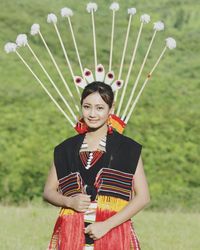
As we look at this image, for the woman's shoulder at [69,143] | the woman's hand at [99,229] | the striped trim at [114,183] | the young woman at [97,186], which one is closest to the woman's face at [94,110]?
the young woman at [97,186]

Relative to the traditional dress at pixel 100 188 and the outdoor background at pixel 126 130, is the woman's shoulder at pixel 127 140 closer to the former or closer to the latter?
the traditional dress at pixel 100 188

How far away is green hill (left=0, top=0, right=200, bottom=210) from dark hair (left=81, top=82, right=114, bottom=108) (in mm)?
5378

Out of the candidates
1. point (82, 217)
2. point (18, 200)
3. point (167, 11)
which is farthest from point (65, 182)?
point (167, 11)

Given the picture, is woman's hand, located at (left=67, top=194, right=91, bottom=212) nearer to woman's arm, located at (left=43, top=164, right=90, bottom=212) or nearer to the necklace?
woman's arm, located at (left=43, top=164, right=90, bottom=212)

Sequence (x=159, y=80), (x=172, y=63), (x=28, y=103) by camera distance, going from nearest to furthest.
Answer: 1. (x=28, y=103)
2. (x=159, y=80)
3. (x=172, y=63)

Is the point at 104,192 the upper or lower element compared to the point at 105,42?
lower

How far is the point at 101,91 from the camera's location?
380cm

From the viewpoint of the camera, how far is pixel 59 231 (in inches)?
150

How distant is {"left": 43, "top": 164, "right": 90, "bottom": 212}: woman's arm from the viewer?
368 cm

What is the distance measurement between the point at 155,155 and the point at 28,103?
6.04ft

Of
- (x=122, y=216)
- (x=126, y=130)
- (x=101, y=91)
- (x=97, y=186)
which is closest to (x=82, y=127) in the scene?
(x=101, y=91)

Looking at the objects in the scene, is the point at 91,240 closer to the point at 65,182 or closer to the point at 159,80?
the point at 65,182

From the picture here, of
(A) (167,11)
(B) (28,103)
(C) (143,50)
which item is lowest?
(B) (28,103)

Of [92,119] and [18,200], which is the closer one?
[92,119]
